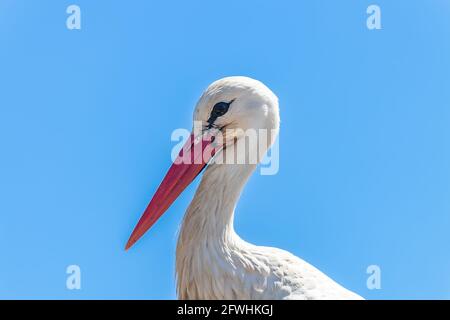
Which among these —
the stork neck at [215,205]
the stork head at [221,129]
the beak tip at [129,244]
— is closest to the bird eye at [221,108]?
the stork head at [221,129]

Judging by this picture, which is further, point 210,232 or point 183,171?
point 183,171

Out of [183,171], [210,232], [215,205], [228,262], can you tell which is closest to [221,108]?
[183,171]

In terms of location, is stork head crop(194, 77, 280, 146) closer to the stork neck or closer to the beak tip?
the stork neck

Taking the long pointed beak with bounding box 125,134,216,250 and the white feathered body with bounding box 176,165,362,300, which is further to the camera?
the long pointed beak with bounding box 125,134,216,250

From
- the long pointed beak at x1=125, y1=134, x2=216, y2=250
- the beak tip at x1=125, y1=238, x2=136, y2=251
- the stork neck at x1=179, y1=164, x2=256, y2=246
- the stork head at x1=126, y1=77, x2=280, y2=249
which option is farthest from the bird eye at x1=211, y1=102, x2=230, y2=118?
the beak tip at x1=125, y1=238, x2=136, y2=251

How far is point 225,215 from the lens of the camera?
5145 millimetres

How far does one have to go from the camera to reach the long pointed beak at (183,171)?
17.2 feet

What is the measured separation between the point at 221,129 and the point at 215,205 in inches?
14.2

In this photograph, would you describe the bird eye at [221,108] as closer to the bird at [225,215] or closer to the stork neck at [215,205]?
the bird at [225,215]

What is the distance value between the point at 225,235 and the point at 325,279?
47cm

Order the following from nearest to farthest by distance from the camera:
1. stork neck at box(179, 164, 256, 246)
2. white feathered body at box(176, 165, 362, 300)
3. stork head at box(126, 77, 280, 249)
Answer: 1. white feathered body at box(176, 165, 362, 300)
2. stork neck at box(179, 164, 256, 246)
3. stork head at box(126, 77, 280, 249)

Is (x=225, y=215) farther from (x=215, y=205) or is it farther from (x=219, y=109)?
(x=219, y=109)

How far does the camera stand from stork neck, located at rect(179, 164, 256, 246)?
512cm
